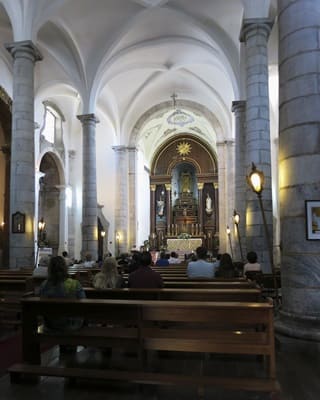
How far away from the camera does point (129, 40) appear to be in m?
17.9

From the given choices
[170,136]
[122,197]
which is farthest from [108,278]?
[170,136]

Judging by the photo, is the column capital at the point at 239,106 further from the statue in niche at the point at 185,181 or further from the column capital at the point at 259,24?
the statue in niche at the point at 185,181

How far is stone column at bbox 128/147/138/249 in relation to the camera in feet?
85.9

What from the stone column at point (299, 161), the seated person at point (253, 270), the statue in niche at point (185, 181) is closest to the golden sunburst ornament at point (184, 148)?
the statue in niche at point (185, 181)

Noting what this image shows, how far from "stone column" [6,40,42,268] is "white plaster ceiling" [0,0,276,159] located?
129 cm

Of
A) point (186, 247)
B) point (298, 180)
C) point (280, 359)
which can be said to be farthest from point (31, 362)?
point (186, 247)

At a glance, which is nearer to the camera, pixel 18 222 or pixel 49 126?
pixel 18 222

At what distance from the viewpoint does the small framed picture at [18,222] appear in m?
11.4

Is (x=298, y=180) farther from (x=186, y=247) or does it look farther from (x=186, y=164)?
(x=186, y=164)

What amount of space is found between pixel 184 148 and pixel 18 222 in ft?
80.0

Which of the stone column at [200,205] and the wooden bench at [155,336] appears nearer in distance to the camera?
the wooden bench at [155,336]

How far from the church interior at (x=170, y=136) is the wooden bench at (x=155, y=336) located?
20 cm

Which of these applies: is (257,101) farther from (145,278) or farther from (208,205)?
(208,205)

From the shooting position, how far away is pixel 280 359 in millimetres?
4492
